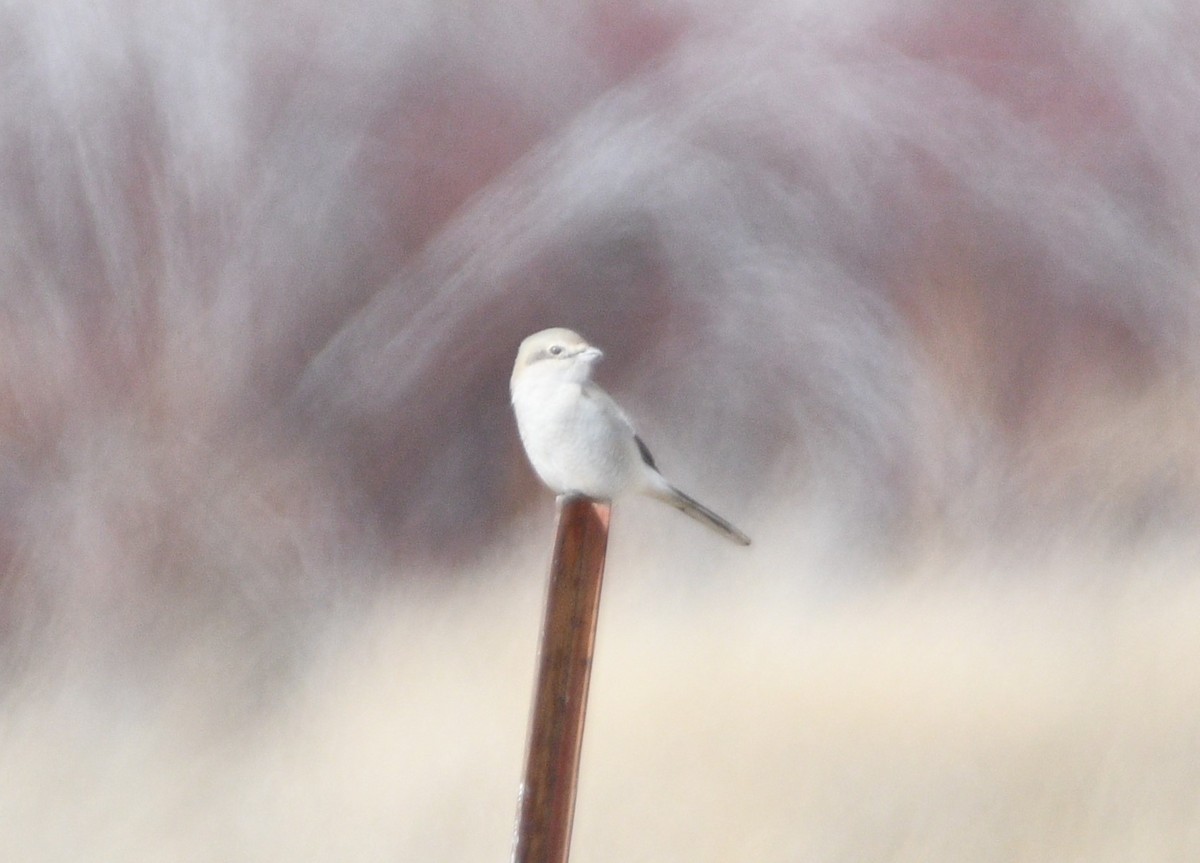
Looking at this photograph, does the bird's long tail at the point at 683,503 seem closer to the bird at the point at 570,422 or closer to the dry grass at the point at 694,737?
the bird at the point at 570,422

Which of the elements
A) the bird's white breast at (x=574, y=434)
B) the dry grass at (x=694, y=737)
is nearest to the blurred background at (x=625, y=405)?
the dry grass at (x=694, y=737)

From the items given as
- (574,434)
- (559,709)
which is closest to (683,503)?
(574,434)

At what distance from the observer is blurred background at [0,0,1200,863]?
4.60ft

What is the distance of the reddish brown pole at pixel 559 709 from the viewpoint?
1.03 meters

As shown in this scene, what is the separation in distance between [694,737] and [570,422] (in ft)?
1.51

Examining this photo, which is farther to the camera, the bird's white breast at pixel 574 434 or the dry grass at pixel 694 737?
the dry grass at pixel 694 737

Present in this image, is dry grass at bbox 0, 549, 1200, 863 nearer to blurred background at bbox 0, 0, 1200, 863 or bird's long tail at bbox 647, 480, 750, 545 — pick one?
blurred background at bbox 0, 0, 1200, 863

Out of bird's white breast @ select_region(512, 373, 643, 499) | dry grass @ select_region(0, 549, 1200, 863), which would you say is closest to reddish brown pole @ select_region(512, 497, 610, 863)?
bird's white breast @ select_region(512, 373, 643, 499)

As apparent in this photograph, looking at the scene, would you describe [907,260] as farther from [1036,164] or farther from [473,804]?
[473,804]

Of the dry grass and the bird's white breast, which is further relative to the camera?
the dry grass

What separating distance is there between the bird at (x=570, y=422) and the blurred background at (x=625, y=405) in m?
0.31

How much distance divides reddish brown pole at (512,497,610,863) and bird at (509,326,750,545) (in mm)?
137

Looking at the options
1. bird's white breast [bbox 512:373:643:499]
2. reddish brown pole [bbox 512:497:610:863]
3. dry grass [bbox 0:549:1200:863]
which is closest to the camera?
reddish brown pole [bbox 512:497:610:863]

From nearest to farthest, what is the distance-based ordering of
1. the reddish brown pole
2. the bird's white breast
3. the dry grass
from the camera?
the reddish brown pole < the bird's white breast < the dry grass
